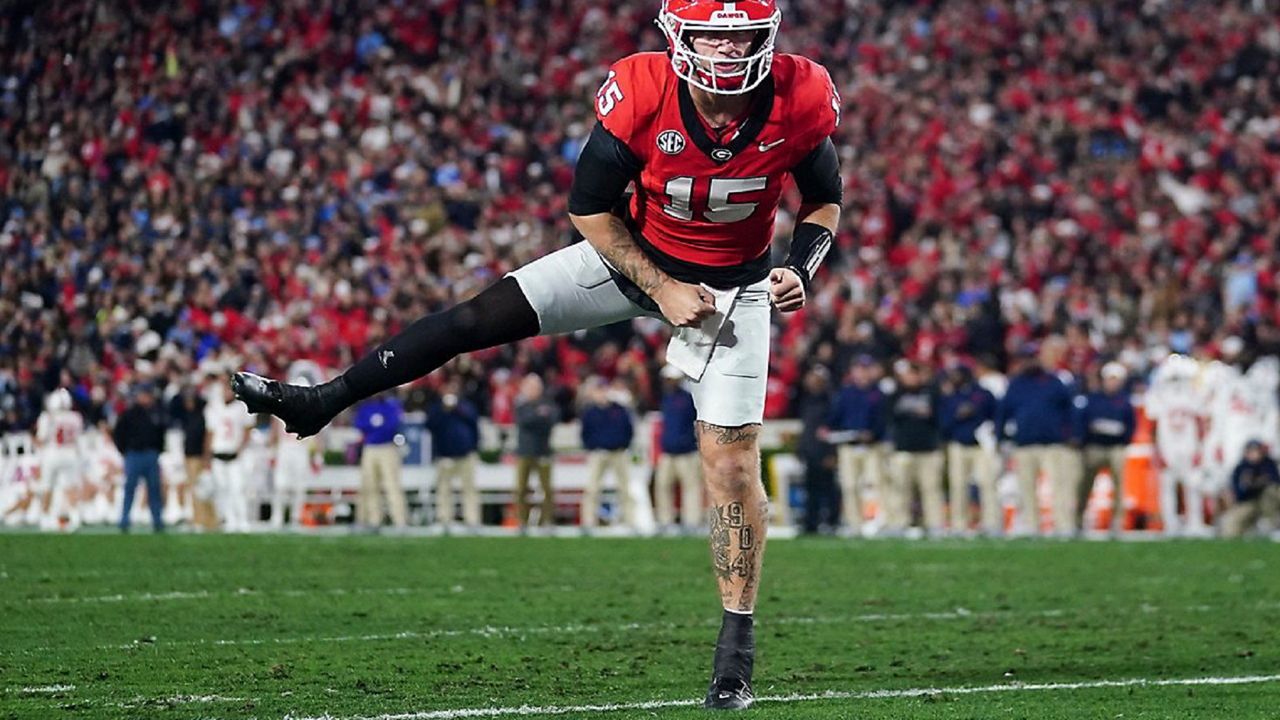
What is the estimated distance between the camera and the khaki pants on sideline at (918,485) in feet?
61.3

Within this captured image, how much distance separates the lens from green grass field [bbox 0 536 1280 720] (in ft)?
18.6

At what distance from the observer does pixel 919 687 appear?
6.12 metres

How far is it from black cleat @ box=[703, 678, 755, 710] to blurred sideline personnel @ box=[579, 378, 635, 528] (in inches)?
542

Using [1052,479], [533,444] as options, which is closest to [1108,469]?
[1052,479]

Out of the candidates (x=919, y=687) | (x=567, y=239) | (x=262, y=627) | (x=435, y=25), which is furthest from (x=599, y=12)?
(x=919, y=687)

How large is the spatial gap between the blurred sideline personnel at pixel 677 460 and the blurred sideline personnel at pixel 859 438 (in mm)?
1373

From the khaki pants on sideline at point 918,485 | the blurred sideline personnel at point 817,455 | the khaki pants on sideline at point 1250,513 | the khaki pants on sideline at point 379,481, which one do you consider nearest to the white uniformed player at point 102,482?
the khaki pants on sideline at point 379,481

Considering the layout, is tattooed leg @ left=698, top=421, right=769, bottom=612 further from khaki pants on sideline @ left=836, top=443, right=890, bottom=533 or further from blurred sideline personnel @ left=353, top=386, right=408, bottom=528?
blurred sideline personnel @ left=353, top=386, right=408, bottom=528

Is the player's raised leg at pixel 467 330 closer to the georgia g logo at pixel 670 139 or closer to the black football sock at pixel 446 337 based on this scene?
the black football sock at pixel 446 337

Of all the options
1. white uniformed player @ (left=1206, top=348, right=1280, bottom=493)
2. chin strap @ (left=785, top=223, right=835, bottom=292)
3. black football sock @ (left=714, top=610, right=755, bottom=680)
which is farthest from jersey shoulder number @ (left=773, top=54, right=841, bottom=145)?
white uniformed player @ (left=1206, top=348, right=1280, bottom=493)

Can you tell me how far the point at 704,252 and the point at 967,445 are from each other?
12.8 m

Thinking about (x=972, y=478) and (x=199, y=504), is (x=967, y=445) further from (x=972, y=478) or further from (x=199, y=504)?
(x=199, y=504)

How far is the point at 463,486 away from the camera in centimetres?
1977

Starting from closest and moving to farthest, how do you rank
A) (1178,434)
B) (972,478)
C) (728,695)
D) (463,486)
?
(728,695) → (972,478) → (1178,434) → (463,486)
